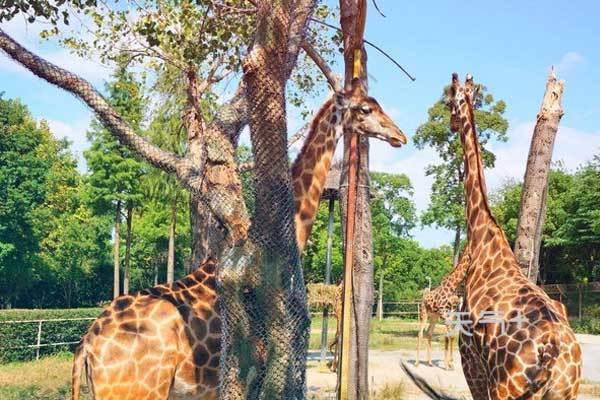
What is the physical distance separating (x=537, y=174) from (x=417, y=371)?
6952 mm

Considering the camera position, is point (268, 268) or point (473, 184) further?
point (473, 184)

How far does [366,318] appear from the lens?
7793 mm

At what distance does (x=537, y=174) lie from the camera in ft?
26.4

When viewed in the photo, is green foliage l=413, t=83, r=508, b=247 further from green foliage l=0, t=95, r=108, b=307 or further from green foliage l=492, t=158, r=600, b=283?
green foliage l=0, t=95, r=108, b=307

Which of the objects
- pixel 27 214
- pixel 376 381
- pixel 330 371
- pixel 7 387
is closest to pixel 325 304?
pixel 330 371

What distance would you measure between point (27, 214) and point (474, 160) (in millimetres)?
30538

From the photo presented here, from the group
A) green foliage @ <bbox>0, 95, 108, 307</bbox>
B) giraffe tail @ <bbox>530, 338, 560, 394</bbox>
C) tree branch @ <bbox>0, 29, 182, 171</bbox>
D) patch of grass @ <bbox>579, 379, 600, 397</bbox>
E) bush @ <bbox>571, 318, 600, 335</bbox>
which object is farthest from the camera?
green foliage @ <bbox>0, 95, 108, 307</bbox>

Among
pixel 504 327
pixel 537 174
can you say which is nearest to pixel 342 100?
pixel 504 327

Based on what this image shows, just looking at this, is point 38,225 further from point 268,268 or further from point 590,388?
point 268,268

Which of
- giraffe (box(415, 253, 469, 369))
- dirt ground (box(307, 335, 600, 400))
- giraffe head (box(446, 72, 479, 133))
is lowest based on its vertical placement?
dirt ground (box(307, 335, 600, 400))

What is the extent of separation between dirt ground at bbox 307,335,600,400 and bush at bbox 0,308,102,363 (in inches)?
259

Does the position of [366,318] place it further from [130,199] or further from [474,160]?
[130,199]

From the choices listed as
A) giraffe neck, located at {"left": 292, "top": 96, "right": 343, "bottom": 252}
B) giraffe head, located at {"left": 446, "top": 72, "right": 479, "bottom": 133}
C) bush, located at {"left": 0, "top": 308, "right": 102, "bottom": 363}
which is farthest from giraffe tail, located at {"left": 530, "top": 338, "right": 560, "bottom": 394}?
bush, located at {"left": 0, "top": 308, "right": 102, "bottom": 363}

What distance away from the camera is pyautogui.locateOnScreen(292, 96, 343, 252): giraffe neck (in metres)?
6.22
